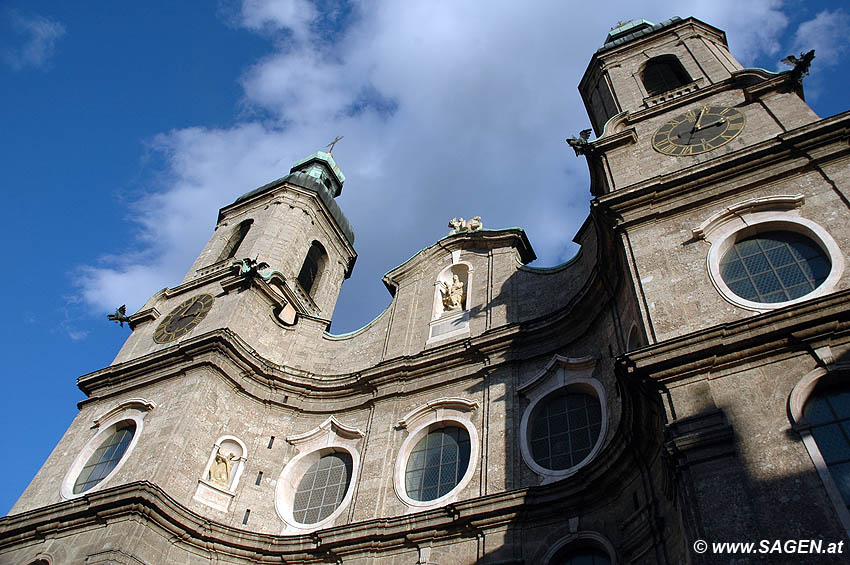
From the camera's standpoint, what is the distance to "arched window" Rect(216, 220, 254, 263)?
69.9 ft

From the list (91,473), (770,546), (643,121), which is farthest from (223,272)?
(770,546)

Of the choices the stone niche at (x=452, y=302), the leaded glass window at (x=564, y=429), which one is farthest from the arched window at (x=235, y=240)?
the leaded glass window at (x=564, y=429)

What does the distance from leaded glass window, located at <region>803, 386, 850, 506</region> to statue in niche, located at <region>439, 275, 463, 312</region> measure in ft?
31.5

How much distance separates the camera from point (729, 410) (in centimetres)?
799

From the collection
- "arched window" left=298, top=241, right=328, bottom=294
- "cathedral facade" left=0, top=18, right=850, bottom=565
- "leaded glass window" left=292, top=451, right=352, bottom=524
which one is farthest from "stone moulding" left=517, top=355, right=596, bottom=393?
"arched window" left=298, top=241, right=328, bottom=294

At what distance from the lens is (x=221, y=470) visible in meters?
14.0

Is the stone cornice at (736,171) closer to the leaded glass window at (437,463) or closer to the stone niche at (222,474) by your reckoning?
the leaded glass window at (437,463)

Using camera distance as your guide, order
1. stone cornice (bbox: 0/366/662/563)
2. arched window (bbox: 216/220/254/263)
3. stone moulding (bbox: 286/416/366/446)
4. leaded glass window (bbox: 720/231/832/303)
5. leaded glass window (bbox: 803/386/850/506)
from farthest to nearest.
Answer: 1. arched window (bbox: 216/220/254/263)
2. stone moulding (bbox: 286/416/366/446)
3. stone cornice (bbox: 0/366/662/563)
4. leaded glass window (bbox: 720/231/832/303)
5. leaded glass window (bbox: 803/386/850/506)

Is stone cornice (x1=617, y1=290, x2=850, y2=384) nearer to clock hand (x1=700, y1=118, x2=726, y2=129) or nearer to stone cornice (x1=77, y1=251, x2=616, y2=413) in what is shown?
stone cornice (x1=77, y1=251, x2=616, y2=413)

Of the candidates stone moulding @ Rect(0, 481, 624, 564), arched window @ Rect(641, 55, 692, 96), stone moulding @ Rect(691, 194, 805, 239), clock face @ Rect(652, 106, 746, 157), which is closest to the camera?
stone moulding @ Rect(691, 194, 805, 239)

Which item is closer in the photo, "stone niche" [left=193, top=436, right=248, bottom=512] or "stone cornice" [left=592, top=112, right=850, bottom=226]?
"stone cornice" [left=592, top=112, right=850, bottom=226]

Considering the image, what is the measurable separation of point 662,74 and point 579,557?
1249 centimetres

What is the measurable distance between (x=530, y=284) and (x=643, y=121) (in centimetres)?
430

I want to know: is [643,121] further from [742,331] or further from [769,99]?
[742,331]
